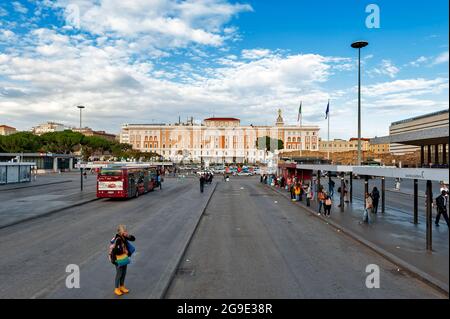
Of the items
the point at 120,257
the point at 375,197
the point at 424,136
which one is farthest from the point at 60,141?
the point at 424,136

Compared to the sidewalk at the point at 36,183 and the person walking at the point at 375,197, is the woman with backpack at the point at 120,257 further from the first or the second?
the sidewalk at the point at 36,183

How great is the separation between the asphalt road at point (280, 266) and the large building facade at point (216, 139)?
481 feet

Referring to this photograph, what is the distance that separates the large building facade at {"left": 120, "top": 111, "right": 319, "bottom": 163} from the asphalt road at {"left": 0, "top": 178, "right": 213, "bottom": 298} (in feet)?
465

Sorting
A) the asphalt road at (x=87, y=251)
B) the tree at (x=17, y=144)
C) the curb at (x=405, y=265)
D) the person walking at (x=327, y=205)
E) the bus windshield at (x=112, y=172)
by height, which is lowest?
the asphalt road at (x=87, y=251)

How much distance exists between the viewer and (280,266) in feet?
36.1

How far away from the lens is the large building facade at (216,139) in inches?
6476

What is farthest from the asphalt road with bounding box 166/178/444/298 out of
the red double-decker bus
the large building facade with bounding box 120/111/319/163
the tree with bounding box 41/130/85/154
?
the large building facade with bounding box 120/111/319/163

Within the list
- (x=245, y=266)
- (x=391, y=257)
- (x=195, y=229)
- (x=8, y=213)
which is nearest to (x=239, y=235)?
(x=195, y=229)

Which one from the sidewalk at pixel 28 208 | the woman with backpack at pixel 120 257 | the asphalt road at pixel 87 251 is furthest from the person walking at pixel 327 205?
the sidewalk at pixel 28 208

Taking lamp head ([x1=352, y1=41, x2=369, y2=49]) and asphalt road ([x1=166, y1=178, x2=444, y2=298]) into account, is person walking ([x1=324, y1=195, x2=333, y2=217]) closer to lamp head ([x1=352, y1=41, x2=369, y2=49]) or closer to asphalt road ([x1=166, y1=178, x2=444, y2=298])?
asphalt road ([x1=166, y1=178, x2=444, y2=298])

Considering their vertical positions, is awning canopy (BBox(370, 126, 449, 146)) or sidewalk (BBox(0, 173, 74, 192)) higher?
awning canopy (BBox(370, 126, 449, 146))

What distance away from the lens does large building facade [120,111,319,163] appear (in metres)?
164

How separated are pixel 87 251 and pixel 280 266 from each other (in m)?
6.87

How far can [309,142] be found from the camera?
16600cm
